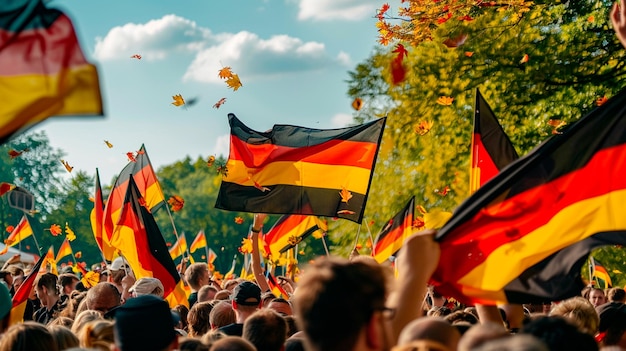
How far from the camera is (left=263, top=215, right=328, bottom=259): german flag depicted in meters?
15.5

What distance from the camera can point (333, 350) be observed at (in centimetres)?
362

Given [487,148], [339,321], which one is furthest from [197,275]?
[339,321]

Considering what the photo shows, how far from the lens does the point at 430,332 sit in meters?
4.39

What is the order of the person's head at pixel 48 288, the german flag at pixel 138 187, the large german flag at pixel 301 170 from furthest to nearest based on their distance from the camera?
1. the german flag at pixel 138 187
2. the large german flag at pixel 301 170
3. the person's head at pixel 48 288

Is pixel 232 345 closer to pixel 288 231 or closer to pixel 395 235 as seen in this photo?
pixel 395 235

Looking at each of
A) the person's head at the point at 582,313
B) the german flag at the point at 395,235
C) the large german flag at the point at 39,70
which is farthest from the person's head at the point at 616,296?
the large german flag at the point at 39,70

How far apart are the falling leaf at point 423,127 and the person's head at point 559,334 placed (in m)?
17.1

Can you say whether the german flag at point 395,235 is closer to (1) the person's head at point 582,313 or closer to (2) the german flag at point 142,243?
(2) the german flag at point 142,243

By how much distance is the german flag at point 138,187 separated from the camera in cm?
1524

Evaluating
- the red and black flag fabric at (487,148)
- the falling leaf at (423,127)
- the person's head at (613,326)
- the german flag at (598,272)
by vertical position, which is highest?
the falling leaf at (423,127)

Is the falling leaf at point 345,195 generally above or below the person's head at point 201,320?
above

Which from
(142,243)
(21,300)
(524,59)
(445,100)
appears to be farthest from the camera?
(445,100)

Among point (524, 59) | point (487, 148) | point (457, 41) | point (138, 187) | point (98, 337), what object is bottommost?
point (98, 337)

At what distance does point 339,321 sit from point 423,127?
18136 millimetres
